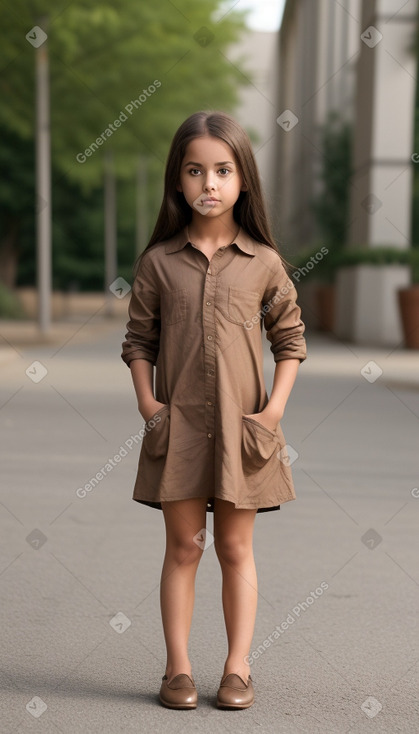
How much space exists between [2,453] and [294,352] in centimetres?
526

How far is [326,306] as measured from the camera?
3017 cm

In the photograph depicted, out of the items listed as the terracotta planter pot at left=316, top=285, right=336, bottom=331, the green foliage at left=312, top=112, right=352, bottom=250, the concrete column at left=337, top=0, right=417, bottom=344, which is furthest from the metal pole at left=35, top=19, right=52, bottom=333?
the green foliage at left=312, top=112, right=352, bottom=250

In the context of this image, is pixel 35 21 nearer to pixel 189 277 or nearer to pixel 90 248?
pixel 189 277

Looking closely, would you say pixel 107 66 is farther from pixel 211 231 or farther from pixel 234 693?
pixel 234 693

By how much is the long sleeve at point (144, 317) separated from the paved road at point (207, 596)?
1.05 m

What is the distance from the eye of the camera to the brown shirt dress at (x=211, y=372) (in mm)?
3496

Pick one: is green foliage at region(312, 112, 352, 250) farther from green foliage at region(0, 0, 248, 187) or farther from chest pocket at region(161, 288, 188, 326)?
chest pocket at region(161, 288, 188, 326)

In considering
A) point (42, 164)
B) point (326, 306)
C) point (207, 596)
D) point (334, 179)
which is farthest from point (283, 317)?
point (334, 179)

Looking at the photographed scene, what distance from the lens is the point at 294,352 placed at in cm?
367

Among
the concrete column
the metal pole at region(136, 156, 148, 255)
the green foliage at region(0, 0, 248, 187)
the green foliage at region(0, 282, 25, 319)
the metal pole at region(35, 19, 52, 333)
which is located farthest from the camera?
the metal pole at region(136, 156, 148, 255)

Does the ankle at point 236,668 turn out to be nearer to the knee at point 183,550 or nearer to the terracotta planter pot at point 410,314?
the knee at point 183,550

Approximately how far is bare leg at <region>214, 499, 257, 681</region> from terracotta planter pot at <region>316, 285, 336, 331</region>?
25571 millimetres

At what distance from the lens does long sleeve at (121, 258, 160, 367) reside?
364cm

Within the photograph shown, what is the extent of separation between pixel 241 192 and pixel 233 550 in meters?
1.09
